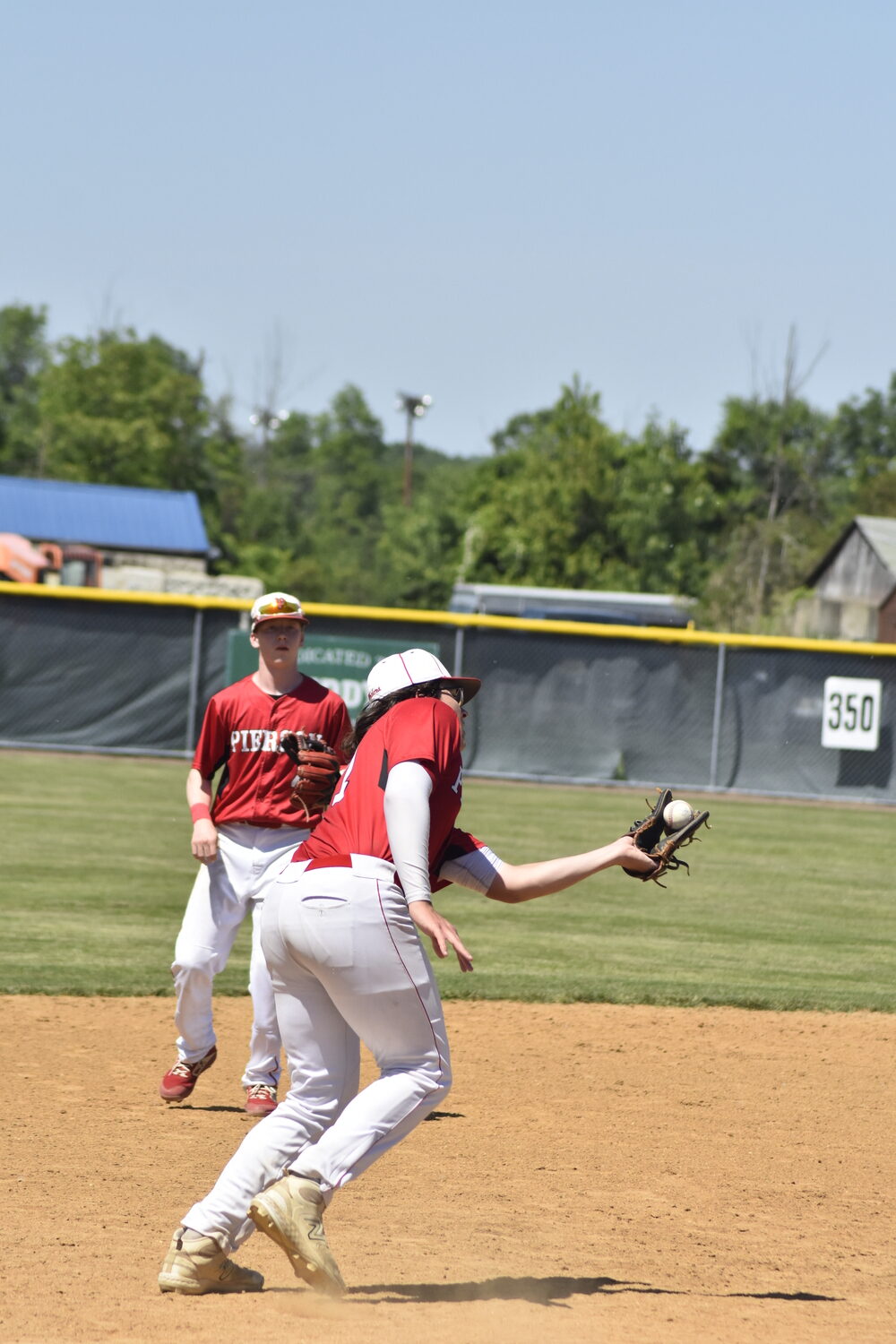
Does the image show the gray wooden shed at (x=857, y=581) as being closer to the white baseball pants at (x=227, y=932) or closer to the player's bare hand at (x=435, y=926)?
the white baseball pants at (x=227, y=932)

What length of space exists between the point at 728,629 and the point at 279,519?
35248mm

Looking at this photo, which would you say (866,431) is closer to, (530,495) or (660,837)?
(530,495)

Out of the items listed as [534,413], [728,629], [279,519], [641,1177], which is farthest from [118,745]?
[534,413]

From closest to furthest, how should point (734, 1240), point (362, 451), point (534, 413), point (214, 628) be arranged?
point (734, 1240) → point (214, 628) → point (534, 413) → point (362, 451)

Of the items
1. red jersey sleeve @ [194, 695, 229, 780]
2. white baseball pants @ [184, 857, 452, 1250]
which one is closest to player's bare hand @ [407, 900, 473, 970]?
white baseball pants @ [184, 857, 452, 1250]

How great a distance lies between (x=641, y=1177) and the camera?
217 inches

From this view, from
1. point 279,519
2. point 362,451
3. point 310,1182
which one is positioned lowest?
point 310,1182

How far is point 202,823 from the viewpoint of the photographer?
6.09 metres

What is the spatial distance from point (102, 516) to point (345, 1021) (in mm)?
42669

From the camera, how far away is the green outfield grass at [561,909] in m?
9.07

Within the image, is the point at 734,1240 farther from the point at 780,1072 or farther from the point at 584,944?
the point at 584,944

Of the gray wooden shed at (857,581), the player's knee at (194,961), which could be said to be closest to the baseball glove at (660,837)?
the player's knee at (194,961)

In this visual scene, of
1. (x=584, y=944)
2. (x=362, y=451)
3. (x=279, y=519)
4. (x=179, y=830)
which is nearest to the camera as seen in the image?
(x=584, y=944)

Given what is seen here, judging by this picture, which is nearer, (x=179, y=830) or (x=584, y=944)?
(x=584, y=944)
